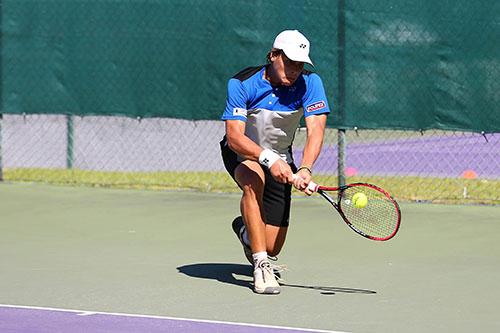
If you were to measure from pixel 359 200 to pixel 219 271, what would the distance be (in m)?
1.19

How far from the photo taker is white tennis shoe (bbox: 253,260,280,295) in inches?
261

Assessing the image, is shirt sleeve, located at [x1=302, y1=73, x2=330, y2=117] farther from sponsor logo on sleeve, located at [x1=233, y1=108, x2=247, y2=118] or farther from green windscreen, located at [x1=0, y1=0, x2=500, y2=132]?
green windscreen, located at [x1=0, y1=0, x2=500, y2=132]

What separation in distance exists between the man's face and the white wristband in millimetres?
404

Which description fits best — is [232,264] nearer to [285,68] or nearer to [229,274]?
[229,274]

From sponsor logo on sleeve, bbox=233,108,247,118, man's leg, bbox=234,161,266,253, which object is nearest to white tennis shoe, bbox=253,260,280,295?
man's leg, bbox=234,161,266,253

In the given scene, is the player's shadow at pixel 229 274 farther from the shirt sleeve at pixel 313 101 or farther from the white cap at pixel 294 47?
the white cap at pixel 294 47

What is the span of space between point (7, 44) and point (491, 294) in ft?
20.9

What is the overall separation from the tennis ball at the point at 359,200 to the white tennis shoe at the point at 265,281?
1.83 ft

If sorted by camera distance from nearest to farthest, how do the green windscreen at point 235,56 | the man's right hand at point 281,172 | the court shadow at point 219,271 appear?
the man's right hand at point 281,172 < the court shadow at point 219,271 < the green windscreen at point 235,56

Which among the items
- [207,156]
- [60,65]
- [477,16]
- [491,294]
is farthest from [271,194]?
[207,156]

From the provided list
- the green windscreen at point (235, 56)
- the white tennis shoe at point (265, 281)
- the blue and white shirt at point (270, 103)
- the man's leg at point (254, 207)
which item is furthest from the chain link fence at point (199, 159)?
the white tennis shoe at point (265, 281)

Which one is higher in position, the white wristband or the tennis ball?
the white wristband

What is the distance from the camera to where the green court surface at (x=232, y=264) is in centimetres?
625

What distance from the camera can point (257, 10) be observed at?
10930 mm
